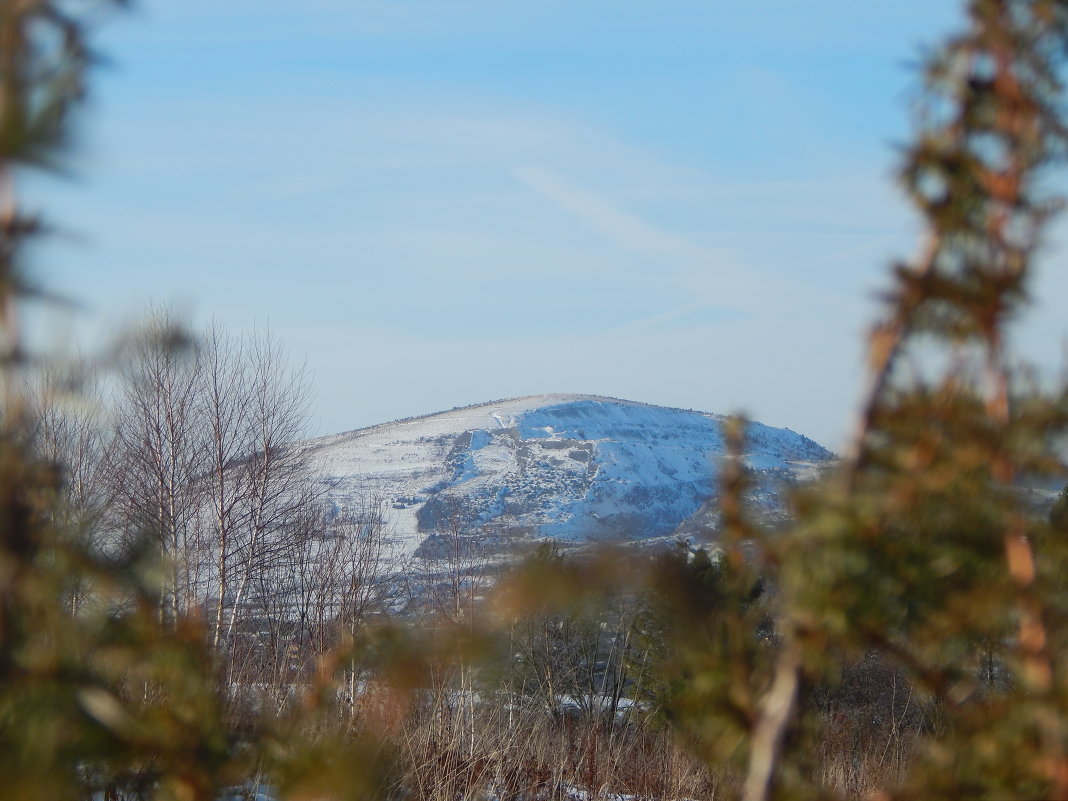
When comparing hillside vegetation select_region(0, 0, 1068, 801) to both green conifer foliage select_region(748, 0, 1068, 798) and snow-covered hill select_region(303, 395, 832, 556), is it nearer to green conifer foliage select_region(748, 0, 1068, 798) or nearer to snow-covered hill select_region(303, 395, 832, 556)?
green conifer foliage select_region(748, 0, 1068, 798)

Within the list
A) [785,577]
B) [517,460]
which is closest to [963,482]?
[785,577]

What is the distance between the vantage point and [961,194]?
490 millimetres

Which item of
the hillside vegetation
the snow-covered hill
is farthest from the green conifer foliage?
the snow-covered hill

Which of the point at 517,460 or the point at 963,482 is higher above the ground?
the point at 517,460

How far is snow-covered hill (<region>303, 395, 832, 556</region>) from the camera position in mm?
22969

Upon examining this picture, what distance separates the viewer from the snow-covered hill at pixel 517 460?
2297 centimetres

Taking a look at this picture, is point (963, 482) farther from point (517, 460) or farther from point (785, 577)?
point (517, 460)

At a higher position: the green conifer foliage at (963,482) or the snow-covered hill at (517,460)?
the snow-covered hill at (517,460)

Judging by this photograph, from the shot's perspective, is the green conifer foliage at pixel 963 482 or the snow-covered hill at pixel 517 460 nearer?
the green conifer foliage at pixel 963 482

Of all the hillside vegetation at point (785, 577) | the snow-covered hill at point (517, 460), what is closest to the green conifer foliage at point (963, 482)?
the hillside vegetation at point (785, 577)

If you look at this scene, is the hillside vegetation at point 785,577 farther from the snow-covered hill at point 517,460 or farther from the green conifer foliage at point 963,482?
the snow-covered hill at point 517,460

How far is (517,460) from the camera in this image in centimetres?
3925

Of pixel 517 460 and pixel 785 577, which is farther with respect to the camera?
pixel 517 460

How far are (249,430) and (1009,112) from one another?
673 inches
